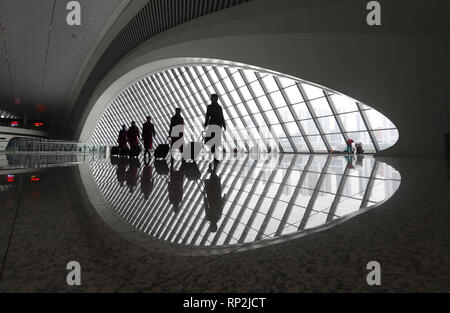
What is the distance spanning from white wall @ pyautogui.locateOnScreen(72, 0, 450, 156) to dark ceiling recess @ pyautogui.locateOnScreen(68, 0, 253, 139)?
60.9 inches

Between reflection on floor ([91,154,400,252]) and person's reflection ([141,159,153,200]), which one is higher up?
person's reflection ([141,159,153,200])

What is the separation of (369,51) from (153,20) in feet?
45.8

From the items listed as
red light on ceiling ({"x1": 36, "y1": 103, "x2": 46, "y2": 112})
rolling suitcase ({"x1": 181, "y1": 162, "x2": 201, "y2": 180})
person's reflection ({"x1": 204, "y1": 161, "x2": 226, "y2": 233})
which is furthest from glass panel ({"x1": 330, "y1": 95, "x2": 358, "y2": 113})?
red light on ceiling ({"x1": 36, "y1": 103, "x2": 46, "y2": 112})

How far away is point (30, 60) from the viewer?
22500 mm

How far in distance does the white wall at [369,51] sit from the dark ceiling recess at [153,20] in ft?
5.07

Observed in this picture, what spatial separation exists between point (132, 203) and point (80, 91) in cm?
3932

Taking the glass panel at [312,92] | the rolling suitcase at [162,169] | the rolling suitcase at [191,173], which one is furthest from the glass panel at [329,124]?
the rolling suitcase at [191,173]

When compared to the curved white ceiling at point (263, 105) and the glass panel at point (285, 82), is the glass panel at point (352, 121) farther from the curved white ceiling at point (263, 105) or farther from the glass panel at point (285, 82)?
the glass panel at point (285, 82)

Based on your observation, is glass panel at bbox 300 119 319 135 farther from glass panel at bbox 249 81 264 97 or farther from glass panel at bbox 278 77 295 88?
glass panel at bbox 249 81 264 97

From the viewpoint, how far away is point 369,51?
9.84 metres

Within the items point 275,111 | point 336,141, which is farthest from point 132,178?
point 336,141

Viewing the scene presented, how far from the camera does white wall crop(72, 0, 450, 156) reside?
8906 millimetres

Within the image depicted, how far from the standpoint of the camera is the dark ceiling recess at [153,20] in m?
13.7
